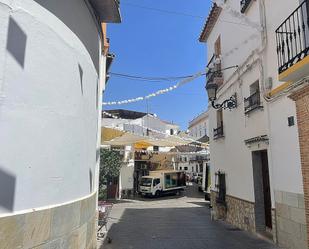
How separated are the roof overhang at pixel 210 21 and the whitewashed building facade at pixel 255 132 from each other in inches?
2.2

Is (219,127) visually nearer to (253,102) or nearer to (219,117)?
(219,117)

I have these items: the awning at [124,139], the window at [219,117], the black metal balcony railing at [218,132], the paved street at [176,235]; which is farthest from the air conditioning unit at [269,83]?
the awning at [124,139]

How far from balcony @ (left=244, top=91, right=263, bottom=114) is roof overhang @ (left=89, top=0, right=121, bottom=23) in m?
4.75

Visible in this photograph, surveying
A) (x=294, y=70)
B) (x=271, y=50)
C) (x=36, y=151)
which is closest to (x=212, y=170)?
(x=271, y=50)

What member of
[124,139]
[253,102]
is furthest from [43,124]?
[124,139]

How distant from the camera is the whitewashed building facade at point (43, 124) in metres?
3.47

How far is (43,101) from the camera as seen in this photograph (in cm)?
402

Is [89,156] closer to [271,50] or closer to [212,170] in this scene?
[271,50]

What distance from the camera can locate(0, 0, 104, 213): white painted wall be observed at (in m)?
3.51

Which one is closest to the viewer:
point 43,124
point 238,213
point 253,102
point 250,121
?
point 43,124

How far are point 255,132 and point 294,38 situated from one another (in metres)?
3.28

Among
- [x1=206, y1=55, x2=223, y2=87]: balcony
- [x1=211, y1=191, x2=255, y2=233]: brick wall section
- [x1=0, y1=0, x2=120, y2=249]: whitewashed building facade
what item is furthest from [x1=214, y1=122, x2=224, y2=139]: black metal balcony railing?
[x1=0, y1=0, x2=120, y2=249]: whitewashed building facade

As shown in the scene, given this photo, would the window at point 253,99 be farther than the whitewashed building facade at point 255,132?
Yes

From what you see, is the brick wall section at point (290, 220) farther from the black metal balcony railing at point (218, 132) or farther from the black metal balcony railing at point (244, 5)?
the black metal balcony railing at point (244, 5)
